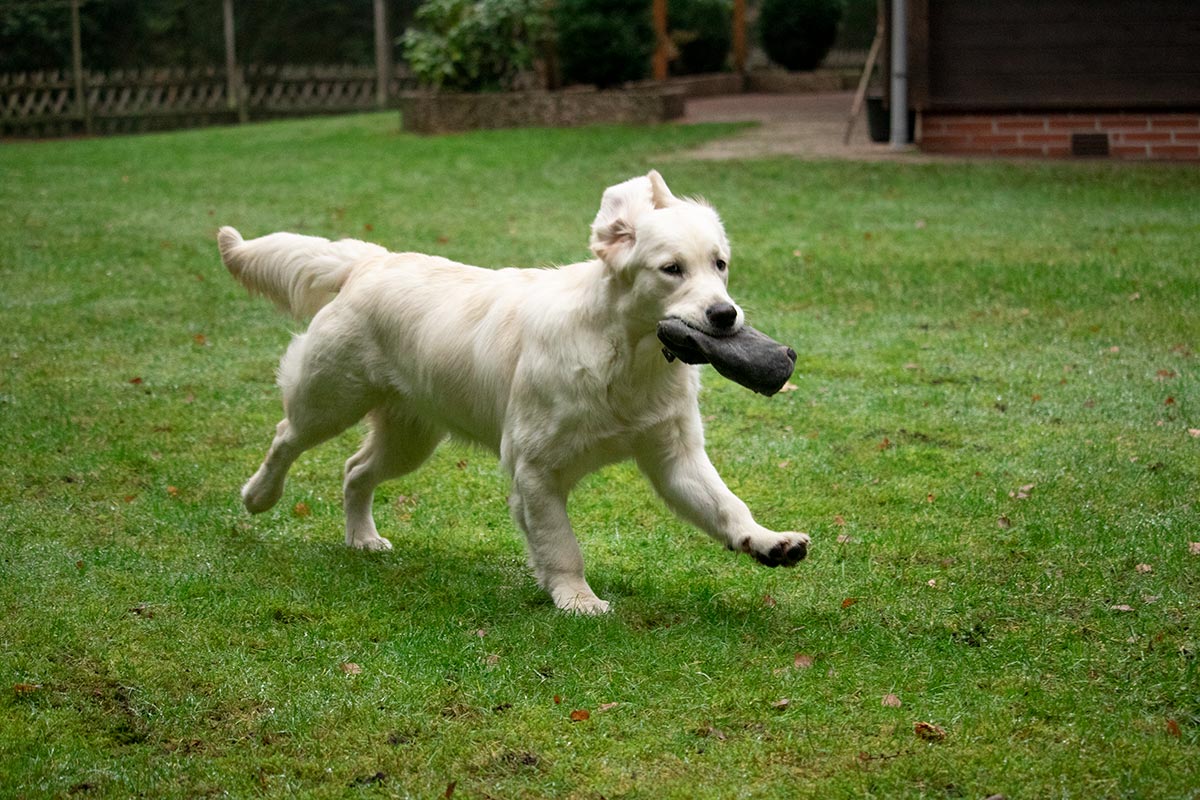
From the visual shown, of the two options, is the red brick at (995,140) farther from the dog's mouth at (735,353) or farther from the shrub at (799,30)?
the dog's mouth at (735,353)

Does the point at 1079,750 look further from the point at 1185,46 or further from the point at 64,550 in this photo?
the point at 1185,46

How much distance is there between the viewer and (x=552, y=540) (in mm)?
5156

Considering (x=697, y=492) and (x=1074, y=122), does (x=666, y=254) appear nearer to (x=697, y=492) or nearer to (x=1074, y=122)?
(x=697, y=492)

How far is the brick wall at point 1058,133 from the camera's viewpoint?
16500 millimetres

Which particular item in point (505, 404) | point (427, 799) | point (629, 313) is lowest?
point (427, 799)

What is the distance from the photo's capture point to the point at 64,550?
5.82 m

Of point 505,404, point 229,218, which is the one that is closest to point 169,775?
point 505,404

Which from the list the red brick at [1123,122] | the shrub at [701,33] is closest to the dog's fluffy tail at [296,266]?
the red brick at [1123,122]

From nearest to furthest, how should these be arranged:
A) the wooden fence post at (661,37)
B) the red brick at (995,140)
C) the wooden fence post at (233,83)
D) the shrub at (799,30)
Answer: the red brick at (995,140) → the wooden fence post at (661,37) → the wooden fence post at (233,83) → the shrub at (799,30)

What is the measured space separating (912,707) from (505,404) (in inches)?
78.7

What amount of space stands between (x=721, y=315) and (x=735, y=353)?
16cm

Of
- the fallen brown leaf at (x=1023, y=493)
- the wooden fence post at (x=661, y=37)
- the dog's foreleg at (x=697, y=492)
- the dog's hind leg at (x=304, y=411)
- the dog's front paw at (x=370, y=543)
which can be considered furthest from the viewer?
the wooden fence post at (x=661, y=37)

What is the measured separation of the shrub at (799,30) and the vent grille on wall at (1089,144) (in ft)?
44.3

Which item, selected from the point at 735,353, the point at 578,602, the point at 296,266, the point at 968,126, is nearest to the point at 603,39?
the point at 968,126
